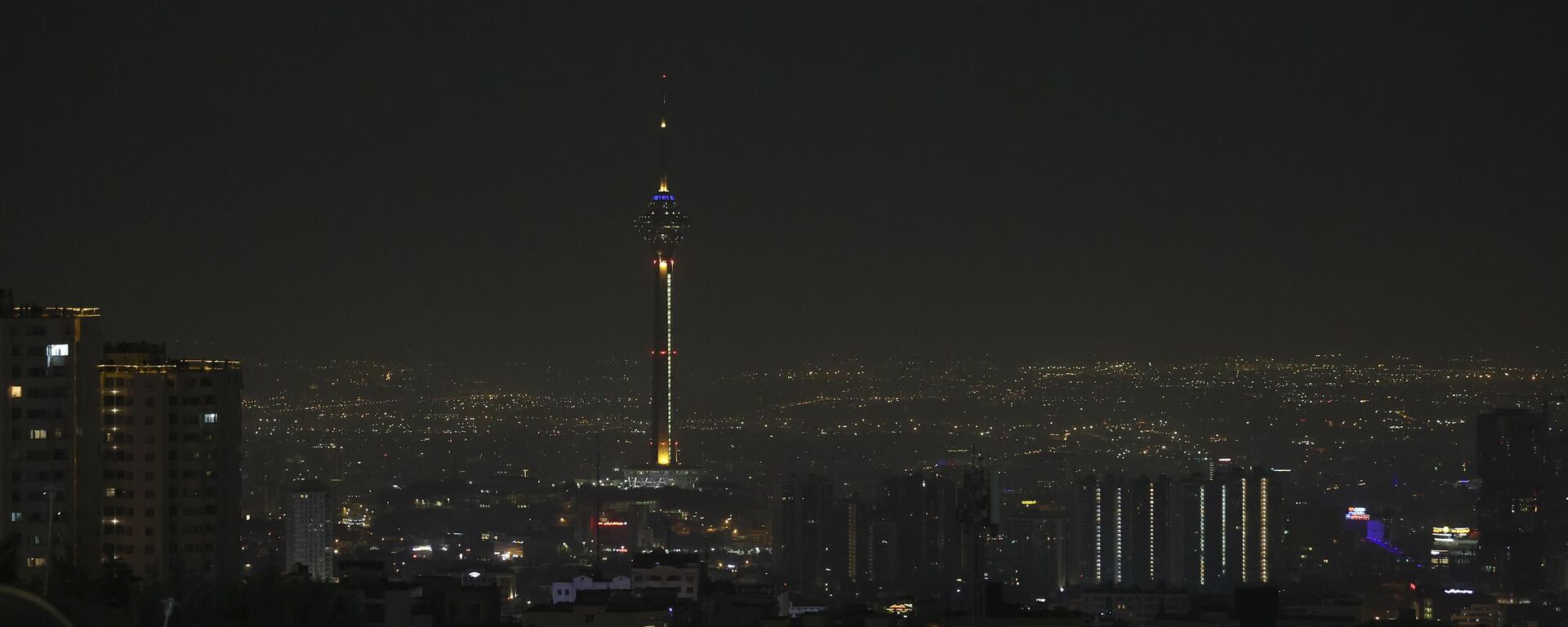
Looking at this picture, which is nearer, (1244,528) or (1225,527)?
(1225,527)

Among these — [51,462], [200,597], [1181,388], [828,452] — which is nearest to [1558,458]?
[1181,388]

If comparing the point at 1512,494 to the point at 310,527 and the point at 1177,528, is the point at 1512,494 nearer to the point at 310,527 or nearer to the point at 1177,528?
the point at 1177,528

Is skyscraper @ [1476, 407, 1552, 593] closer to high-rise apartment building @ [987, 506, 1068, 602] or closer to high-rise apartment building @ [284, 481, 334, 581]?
high-rise apartment building @ [987, 506, 1068, 602]

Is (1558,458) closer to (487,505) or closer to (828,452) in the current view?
(828,452)

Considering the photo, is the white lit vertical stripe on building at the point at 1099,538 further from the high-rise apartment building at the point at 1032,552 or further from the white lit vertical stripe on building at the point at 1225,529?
the white lit vertical stripe on building at the point at 1225,529

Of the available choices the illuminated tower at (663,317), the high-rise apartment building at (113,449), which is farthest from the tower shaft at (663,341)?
the high-rise apartment building at (113,449)

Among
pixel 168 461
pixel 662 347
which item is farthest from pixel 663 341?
pixel 168 461

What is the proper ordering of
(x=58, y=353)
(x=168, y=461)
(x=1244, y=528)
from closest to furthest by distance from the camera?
1. (x=58, y=353)
2. (x=168, y=461)
3. (x=1244, y=528)
